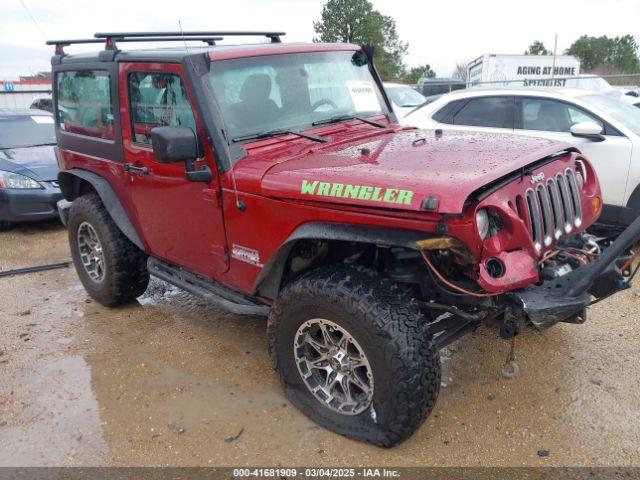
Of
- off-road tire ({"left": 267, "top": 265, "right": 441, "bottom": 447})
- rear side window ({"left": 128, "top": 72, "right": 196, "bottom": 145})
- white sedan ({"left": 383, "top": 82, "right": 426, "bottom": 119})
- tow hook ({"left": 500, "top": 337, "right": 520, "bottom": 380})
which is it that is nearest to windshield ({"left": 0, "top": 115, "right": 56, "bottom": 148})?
rear side window ({"left": 128, "top": 72, "right": 196, "bottom": 145})

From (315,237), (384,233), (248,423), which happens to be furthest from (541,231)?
(248,423)

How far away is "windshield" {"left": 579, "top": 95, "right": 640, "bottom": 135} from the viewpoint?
580 centimetres

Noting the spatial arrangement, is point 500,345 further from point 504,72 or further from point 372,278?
point 504,72

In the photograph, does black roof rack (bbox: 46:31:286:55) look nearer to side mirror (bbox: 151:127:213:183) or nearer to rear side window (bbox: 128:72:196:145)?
rear side window (bbox: 128:72:196:145)

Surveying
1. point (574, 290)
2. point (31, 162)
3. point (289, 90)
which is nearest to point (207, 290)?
point (289, 90)

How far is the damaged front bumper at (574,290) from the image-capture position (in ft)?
8.18

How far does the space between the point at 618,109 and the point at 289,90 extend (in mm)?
4365

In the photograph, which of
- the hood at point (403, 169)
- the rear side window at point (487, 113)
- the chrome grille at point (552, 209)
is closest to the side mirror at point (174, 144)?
the hood at point (403, 169)

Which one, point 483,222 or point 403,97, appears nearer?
point 483,222

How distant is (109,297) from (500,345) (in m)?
3.15

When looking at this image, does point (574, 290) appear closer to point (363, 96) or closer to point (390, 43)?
point (363, 96)

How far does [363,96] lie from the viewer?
13.3 feet

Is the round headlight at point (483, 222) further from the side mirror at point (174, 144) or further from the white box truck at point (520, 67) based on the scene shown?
the white box truck at point (520, 67)

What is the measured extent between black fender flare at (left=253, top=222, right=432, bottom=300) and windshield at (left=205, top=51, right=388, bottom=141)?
0.80 m
